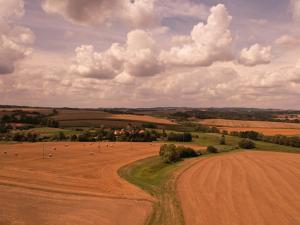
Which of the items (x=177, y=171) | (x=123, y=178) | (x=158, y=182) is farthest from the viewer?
(x=177, y=171)

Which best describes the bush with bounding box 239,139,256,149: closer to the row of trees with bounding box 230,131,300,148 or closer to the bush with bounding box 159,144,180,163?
the row of trees with bounding box 230,131,300,148

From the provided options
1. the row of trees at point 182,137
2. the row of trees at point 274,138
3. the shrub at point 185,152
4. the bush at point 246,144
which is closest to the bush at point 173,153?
the shrub at point 185,152

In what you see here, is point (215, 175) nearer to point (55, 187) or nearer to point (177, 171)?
point (177, 171)

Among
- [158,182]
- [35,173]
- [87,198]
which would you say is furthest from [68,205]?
[35,173]

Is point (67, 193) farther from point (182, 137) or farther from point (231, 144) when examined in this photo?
point (231, 144)

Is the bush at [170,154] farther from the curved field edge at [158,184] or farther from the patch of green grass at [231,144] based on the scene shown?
the patch of green grass at [231,144]

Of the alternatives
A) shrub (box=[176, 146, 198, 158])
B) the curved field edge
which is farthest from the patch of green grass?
the curved field edge

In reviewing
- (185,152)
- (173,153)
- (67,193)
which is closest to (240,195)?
(67,193)
